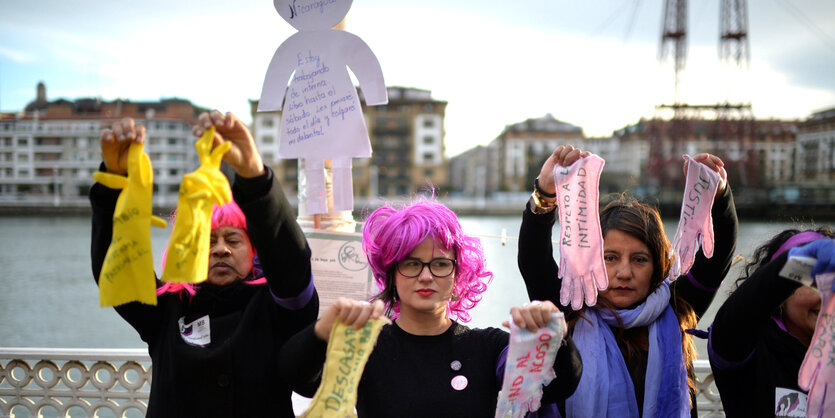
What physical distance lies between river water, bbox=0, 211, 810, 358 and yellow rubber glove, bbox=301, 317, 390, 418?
1560 millimetres

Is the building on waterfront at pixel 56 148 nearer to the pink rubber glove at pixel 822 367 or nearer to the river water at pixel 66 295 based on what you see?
the river water at pixel 66 295

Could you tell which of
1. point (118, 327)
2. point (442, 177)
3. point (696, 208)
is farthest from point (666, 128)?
point (696, 208)

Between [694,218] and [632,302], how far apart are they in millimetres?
347

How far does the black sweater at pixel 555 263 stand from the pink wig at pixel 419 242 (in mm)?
155

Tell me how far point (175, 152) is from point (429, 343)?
71043mm

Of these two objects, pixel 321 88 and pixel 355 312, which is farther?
pixel 321 88

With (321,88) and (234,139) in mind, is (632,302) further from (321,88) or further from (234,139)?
(321,88)

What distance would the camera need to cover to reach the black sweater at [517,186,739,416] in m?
1.79

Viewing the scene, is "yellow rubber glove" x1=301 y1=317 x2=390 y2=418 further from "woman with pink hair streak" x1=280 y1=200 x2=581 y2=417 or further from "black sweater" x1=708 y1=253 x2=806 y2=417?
"black sweater" x1=708 y1=253 x2=806 y2=417

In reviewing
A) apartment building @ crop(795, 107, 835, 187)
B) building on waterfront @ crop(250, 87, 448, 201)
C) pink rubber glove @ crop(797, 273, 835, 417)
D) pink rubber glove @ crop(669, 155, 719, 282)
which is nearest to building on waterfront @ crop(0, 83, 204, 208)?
building on waterfront @ crop(250, 87, 448, 201)

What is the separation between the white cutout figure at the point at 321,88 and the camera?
2.49m

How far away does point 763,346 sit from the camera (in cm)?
170

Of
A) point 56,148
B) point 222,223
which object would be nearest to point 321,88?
point 222,223

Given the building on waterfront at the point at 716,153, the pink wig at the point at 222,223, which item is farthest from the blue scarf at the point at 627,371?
the building on waterfront at the point at 716,153
